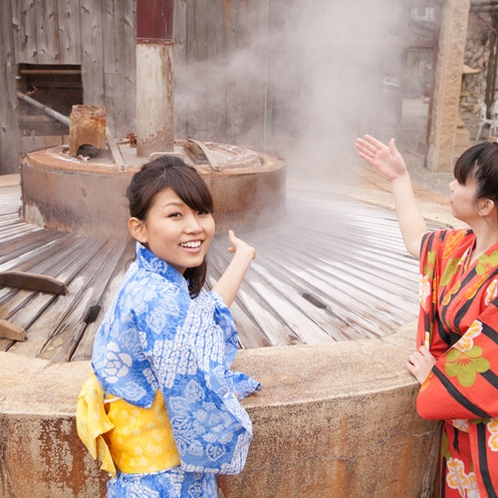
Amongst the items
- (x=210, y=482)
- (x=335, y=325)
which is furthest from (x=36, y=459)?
(x=335, y=325)

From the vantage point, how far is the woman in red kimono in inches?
73.7

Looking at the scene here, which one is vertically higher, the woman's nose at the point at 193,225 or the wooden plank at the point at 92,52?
the wooden plank at the point at 92,52

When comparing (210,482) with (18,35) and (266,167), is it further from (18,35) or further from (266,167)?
(18,35)

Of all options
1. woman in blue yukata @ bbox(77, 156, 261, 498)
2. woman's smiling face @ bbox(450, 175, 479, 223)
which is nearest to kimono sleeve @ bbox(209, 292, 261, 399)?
woman in blue yukata @ bbox(77, 156, 261, 498)

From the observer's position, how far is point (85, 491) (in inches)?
78.8

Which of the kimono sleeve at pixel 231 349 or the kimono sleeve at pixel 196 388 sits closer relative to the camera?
the kimono sleeve at pixel 196 388

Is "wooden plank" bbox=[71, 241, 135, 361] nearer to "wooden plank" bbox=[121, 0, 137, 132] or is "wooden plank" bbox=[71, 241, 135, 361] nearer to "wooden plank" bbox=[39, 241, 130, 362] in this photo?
"wooden plank" bbox=[39, 241, 130, 362]

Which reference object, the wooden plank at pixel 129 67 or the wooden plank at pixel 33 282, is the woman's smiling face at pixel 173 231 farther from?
the wooden plank at pixel 129 67

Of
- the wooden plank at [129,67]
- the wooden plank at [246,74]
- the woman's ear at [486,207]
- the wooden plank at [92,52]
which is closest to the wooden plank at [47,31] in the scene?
the wooden plank at [92,52]

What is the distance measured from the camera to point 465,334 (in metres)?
1.92

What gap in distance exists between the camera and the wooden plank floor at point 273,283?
8.55ft

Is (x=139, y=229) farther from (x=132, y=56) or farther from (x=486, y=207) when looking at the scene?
(x=132, y=56)

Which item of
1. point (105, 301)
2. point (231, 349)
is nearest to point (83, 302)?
point (105, 301)

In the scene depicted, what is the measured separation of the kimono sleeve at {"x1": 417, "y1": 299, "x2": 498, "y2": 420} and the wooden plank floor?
67cm
